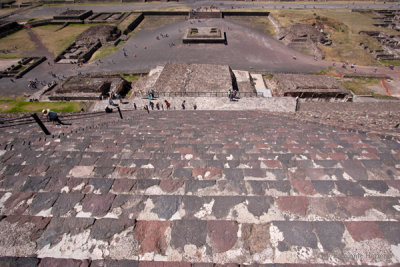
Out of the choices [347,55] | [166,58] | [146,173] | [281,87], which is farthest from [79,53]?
[347,55]

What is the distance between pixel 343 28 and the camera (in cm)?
3688

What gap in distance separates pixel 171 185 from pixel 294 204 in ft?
6.63

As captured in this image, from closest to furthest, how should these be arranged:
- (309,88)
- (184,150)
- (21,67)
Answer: (184,150) < (309,88) < (21,67)

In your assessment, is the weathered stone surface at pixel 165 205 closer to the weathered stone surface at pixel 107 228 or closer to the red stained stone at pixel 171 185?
the red stained stone at pixel 171 185

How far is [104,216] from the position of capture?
9.13 ft

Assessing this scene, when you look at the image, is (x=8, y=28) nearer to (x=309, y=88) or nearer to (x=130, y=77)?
(x=130, y=77)

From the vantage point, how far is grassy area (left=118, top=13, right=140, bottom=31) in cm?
3854

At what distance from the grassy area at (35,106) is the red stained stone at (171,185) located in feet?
63.2

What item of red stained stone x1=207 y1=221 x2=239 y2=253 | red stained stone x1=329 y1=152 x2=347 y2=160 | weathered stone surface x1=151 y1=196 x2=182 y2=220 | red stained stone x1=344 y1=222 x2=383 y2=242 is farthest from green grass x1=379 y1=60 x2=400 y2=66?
weathered stone surface x1=151 y1=196 x2=182 y2=220

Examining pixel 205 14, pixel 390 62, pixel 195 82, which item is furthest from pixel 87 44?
pixel 390 62

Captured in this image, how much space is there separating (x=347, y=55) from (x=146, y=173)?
3628cm

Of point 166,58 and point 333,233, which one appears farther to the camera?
point 166,58

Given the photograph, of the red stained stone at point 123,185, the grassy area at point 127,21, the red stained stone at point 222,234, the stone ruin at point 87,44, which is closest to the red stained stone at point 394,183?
the red stained stone at point 222,234

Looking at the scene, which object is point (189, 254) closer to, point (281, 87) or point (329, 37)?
point (281, 87)
